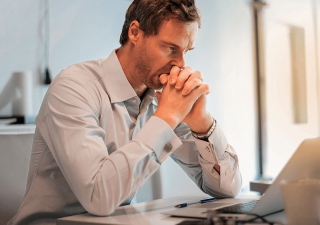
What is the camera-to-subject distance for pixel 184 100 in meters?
1.26

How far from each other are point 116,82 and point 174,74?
180 millimetres

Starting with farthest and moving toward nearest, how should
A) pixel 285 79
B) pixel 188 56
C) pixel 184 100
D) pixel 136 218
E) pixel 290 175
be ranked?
1. pixel 285 79
2. pixel 188 56
3. pixel 184 100
4. pixel 136 218
5. pixel 290 175

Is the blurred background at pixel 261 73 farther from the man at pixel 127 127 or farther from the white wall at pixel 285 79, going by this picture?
the man at pixel 127 127

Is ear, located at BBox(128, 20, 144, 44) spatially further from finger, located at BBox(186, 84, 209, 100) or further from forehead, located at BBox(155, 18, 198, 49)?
finger, located at BBox(186, 84, 209, 100)

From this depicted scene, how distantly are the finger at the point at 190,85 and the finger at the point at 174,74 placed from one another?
0.04 metres

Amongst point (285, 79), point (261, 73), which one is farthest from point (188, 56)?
point (285, 79)

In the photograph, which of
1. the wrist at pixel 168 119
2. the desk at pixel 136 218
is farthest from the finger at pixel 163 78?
the desk at pixel 136 218

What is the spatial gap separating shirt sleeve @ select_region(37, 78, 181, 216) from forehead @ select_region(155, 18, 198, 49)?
13.2 inches

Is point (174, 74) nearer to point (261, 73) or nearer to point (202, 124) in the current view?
point (202, 124)

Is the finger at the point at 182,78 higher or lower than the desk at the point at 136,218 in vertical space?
higher

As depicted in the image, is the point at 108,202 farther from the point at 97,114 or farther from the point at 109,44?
the point at 109,44

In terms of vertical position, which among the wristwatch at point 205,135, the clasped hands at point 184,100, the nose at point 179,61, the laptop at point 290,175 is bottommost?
the laptop at point 290,175

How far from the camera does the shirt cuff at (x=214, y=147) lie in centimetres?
136

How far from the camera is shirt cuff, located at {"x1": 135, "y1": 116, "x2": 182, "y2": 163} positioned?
1.10 metres
